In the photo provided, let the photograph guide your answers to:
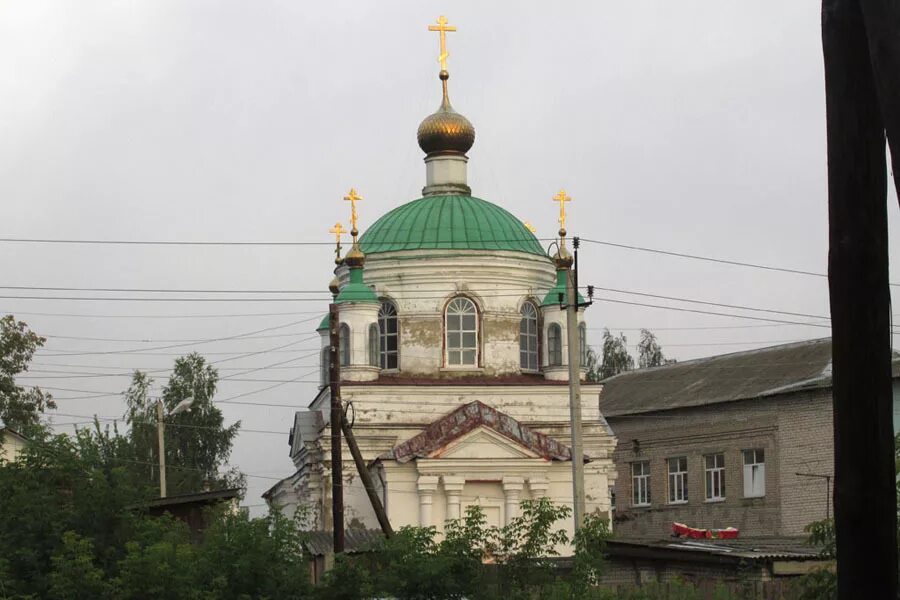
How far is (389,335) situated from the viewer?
4084cm

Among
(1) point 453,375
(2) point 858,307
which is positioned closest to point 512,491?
(1) point 453,375

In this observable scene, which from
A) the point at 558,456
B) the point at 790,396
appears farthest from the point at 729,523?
the point at 558,456

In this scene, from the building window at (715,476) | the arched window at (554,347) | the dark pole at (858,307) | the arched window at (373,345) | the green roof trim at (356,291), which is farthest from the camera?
the building window at (715,476)

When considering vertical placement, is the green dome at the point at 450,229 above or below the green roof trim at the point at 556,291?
above

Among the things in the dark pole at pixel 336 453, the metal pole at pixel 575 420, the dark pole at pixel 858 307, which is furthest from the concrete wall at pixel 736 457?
the dark pole at pixel 858 307

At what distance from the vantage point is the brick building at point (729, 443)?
43.0 meters

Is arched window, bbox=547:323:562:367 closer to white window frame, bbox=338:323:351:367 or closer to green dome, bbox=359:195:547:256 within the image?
green dome, bbox=359:195:547:256

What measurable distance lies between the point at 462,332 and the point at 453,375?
1.07m

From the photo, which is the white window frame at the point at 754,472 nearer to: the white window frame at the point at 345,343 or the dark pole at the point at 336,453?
the white window frame at the point at 345,343

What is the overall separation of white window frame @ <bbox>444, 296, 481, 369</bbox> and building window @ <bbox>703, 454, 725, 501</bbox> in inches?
387

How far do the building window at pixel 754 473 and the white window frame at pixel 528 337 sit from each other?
7.67 metres

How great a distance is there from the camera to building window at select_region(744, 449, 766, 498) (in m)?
44.6

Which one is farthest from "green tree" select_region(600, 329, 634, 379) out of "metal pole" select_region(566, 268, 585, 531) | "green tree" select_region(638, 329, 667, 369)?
"metal pole" select_region(566, 268, 585, 531)

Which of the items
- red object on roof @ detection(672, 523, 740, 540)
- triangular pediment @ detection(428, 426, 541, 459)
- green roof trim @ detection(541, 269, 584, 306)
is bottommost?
red object on roof @ detection(672, 523, 740, 540)
